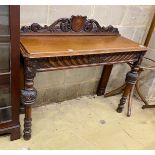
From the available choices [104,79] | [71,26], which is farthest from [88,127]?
[71,26]

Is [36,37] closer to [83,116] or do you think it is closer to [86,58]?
[86,58]

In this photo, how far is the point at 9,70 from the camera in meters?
1.60

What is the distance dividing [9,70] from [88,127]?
0.98 meters

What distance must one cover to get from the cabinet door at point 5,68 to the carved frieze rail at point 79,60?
19 centimetres

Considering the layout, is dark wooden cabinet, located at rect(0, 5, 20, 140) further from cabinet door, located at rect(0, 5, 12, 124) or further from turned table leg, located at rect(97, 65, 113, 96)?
turned table leg, located at rect(97, 65, 113, 96)

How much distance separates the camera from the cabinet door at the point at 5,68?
4.74ft

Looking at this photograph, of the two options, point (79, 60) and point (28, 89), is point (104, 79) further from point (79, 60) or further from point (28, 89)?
point (28, 89)

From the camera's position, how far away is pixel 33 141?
1.92 meters

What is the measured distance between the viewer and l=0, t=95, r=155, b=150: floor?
Answer: 1.94 metres

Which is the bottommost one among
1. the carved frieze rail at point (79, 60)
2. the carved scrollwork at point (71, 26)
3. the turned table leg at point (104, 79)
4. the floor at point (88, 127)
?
the floor at point (88, 127)

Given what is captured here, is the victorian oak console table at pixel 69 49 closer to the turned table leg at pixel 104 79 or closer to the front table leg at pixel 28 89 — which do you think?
the front table leg at pixel 28 89

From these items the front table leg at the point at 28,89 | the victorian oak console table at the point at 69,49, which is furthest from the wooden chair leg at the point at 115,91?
the front table leg at the point at 28,89

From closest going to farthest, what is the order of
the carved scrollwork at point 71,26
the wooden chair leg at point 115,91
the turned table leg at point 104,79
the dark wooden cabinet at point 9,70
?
the dark wooden cabinet at point 9,70 → the carved scrollwork at point 71,26 → the turned table leg at point 104,79 → the wooden chair leg at point 115,91
